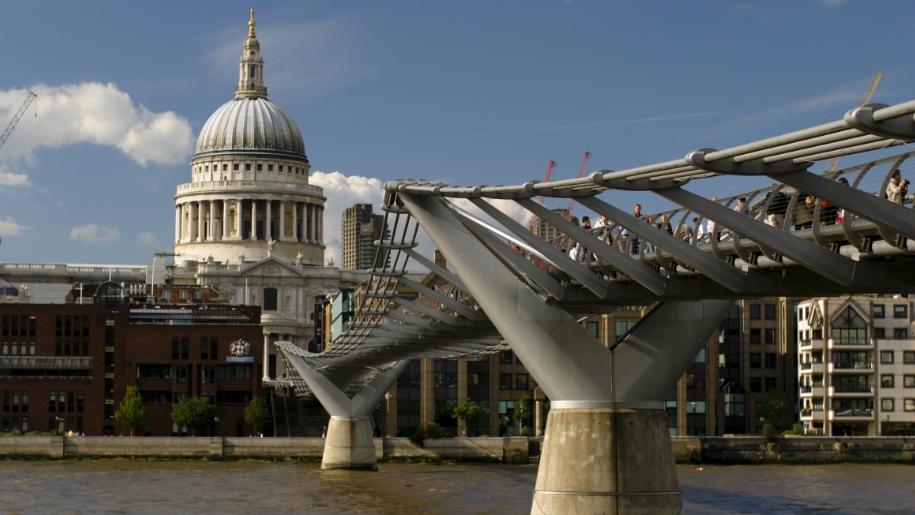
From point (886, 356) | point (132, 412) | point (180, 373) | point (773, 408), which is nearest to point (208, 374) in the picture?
point (180, 373)

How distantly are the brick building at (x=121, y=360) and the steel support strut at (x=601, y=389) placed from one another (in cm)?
6508

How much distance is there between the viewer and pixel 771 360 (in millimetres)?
96750

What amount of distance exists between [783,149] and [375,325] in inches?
1375

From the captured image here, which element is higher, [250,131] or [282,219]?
[250,131]

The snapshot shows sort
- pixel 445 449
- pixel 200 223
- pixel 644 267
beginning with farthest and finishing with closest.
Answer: pixel 200 223 < pixel 445 449 < pixel 644 267

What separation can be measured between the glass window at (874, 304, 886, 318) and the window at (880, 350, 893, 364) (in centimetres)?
221

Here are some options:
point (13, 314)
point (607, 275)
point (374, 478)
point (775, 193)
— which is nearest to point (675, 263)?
point (607, 275)

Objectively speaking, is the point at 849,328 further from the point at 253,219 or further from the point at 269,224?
the point at 253,219

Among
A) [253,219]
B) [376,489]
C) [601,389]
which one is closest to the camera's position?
[601,389]

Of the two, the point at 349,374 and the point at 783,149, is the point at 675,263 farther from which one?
the point at 349,374

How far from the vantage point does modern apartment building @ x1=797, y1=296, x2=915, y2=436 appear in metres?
88.9

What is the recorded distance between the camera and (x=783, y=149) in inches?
717

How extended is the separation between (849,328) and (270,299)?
85227mm

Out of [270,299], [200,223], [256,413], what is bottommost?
[256,413]
